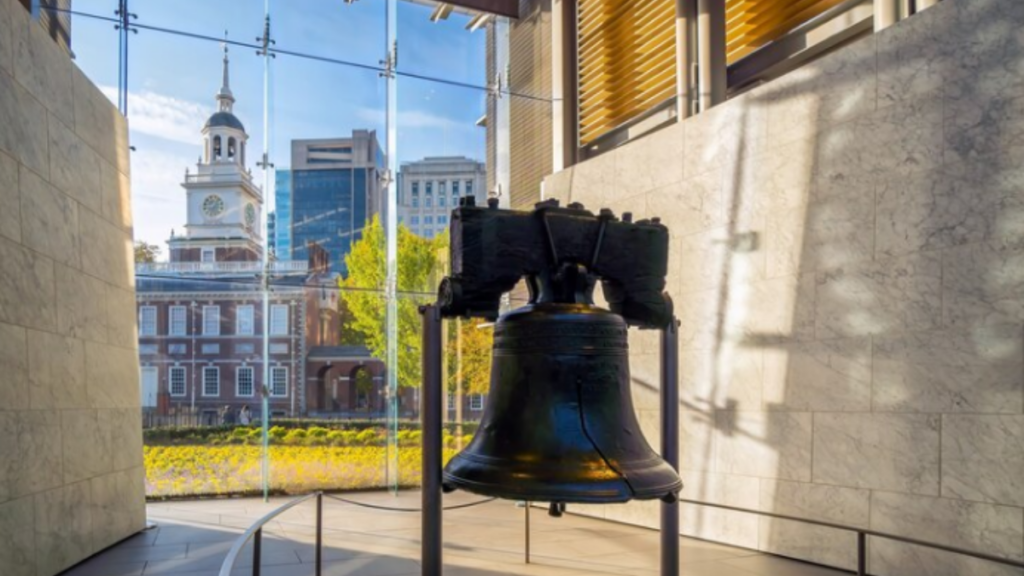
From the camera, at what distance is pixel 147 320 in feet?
36.0

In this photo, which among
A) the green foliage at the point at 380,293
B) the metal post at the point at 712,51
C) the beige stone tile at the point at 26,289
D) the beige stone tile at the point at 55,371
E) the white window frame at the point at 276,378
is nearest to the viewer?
the beige stone tile at the point at 26,289

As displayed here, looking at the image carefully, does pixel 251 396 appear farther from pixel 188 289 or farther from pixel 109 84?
pixel 109 84

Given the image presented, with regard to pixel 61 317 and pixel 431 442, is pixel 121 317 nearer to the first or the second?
pixel 61 317

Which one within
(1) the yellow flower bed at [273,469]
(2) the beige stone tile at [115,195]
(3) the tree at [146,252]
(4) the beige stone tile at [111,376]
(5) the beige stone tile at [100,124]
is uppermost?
(5) the beige stone tile at [100,124]

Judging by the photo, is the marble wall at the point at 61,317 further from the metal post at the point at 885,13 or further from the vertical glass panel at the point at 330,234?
the metal post at the point at 885,13

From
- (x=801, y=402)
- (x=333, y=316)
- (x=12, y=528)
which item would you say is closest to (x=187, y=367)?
(x=333, y=316)

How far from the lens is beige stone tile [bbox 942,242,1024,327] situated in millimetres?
4883

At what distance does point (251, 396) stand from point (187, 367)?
3.12 ft

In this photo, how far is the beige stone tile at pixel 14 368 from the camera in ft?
17.4

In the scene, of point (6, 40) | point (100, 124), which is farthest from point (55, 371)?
point (100, 124)

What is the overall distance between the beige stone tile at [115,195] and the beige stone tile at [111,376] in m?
1.26

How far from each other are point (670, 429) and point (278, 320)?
29.4 feet

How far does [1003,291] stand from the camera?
494 cm

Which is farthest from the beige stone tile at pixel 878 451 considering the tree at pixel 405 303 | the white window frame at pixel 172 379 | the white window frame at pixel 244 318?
the white window frame at pixel 172 379
